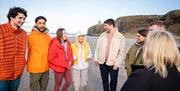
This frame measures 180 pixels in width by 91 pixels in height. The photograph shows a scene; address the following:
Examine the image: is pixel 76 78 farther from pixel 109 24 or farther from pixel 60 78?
pixel 109 24

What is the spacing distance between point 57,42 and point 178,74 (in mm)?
3429

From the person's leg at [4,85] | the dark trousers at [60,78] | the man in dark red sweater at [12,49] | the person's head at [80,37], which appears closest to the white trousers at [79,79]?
the dark trousers at [60,78]

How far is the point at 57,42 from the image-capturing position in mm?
5176

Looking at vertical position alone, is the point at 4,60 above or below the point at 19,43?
below

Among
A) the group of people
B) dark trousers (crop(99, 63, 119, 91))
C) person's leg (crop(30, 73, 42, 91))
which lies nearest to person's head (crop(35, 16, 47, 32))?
the group of people

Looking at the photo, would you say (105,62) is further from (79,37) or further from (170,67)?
(170,67)

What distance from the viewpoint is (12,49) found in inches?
153

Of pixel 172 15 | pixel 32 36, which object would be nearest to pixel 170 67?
pixel 32 36

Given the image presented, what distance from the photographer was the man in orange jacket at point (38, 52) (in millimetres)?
4645

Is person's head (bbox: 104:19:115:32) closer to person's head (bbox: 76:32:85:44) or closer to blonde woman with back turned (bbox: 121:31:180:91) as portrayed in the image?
person's head (bbox: 76:32:85:44)

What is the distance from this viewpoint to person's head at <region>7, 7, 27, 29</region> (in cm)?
395

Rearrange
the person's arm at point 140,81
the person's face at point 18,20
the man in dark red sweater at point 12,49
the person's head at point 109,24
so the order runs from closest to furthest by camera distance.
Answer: the person's arm at point 140,81
the man in dark red sweater at point 12,49
the person's face at point 18,20
the person's head at point 109,24

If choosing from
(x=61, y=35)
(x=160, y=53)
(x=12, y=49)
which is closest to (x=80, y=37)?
(x=61, y=35)

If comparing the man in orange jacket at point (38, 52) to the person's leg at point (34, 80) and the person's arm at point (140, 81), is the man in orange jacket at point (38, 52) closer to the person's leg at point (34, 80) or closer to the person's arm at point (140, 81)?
the person's leg at point (34, 80)
